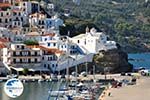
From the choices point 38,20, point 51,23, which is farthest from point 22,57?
point 51,23

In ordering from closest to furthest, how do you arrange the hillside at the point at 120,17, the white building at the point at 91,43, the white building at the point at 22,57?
the white building at the point at 22,57
the white building at the point at 91,43
the hillside at the point at 120,17

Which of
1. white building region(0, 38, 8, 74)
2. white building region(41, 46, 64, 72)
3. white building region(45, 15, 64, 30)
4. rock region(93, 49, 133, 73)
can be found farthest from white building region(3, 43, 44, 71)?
white building region(45, 15, 64, 30)

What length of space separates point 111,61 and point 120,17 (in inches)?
→ 3530

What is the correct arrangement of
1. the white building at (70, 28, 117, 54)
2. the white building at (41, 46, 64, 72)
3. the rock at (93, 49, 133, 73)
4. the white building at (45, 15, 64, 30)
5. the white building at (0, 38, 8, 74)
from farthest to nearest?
1. the white building at (45, 15, 64, 30)
2. the white building at (70, 28, 117, 54)
3. the rock at (93, 49, 133, 73)
4. the white building at (41, 46, 64, 72)
5. the white building at (0, 38, 8, 74)

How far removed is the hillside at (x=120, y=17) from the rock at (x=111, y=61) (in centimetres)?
4585

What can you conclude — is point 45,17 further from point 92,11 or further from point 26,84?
point 92,11

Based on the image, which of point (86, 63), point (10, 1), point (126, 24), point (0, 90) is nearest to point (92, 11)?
point (126, 24)

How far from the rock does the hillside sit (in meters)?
45.8

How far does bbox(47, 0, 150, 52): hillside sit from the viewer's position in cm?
13191

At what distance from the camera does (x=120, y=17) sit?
156 meters

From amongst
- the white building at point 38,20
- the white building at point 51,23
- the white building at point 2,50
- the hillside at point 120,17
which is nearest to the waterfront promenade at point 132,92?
the white building at point 2,50

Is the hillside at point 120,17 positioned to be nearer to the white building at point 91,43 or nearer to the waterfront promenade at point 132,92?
the white building at point 91,43

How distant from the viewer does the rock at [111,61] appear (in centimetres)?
6600

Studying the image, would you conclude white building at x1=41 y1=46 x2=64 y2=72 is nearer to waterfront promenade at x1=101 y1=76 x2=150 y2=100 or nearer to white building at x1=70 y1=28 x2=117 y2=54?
white building at x1=70 y1=28 x2=117 y2=54
